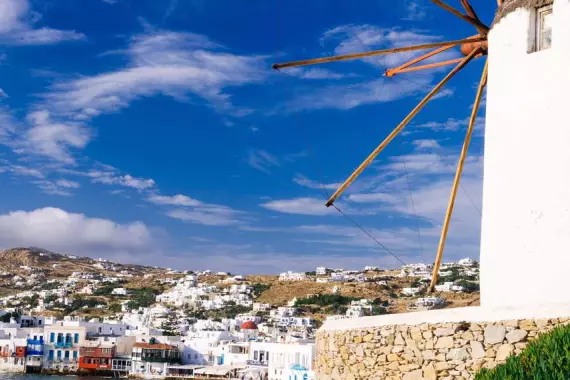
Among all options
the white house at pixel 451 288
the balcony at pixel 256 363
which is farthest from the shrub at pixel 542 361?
the white house at pixel 451 288

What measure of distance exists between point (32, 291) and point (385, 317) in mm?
118522

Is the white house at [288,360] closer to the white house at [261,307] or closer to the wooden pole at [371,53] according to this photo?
the white house at [261,307]

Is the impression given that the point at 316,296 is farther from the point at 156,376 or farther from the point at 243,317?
the point at 156,376

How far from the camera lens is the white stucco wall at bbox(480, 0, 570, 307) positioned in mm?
7910

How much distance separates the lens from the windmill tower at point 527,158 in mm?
7922

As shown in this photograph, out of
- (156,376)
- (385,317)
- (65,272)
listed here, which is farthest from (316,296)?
(385,317)

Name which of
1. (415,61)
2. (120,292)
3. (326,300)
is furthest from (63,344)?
(415,61)

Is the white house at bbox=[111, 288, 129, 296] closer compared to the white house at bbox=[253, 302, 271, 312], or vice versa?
the white house at bbox=[253, 302, 271, 312]

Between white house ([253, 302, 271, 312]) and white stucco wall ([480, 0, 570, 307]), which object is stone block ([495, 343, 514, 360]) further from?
white house ([253, 302, 271, 312])

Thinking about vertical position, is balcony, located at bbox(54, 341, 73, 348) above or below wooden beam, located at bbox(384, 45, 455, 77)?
below

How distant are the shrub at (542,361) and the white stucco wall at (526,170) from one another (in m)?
1.40

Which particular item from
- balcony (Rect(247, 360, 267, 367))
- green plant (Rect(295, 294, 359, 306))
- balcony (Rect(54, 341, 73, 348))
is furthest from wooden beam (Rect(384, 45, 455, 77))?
green plant (Rect(295, 294, 359, 306))

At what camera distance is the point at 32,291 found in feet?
394

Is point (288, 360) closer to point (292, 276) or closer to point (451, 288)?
point (451, 288)
